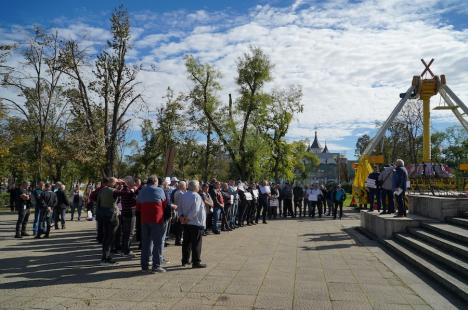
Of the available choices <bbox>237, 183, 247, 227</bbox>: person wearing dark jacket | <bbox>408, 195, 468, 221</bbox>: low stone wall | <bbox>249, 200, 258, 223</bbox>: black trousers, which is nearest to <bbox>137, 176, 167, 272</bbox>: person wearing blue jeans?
<bbox>408, 195, 468, 221</bbox>: low stone wall

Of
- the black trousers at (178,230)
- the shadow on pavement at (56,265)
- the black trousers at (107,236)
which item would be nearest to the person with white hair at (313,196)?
the black trousers at (178,230)

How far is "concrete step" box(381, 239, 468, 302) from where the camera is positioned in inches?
262

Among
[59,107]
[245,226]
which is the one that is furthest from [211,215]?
[59,107]

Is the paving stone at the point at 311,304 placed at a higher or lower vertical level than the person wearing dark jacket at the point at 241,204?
lower

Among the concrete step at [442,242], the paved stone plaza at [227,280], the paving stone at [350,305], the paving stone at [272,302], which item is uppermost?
the concrete step at [442,242]

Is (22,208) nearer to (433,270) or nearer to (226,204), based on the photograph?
(226,204)

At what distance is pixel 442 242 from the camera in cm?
899

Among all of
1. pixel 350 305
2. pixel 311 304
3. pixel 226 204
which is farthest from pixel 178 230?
pixel 350 305

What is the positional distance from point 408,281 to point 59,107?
29.5 m

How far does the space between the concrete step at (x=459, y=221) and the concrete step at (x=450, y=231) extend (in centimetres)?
16

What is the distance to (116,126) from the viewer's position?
2270 cm

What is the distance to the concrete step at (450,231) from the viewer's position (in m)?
8.67

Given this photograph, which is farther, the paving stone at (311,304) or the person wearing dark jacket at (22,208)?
the person wearing dark jacket at (22,208)

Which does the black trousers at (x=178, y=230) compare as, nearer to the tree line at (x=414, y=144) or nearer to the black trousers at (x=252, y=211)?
the black trousers at (x=252, y=211)
